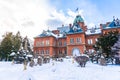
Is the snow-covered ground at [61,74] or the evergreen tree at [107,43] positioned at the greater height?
the evergreen tree at [107,43]

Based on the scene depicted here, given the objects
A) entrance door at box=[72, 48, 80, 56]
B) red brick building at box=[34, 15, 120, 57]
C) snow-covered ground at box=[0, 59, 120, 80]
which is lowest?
snow-covered ground at box=[0, 59, 120, 80]

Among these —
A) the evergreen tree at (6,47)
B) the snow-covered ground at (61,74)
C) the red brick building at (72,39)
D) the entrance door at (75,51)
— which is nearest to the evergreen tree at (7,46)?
the evergreen tree at (6,47)

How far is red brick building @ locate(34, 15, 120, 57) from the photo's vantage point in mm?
51625

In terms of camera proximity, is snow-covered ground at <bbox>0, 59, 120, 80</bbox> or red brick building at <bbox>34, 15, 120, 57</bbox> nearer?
snow-covered ground at <bbox>0, 59, 120, 80</bbox>

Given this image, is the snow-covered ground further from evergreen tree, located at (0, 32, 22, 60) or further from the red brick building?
the red brick building

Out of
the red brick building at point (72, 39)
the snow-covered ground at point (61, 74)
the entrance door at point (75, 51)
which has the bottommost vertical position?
the snow-covered ground at point (61, 74)

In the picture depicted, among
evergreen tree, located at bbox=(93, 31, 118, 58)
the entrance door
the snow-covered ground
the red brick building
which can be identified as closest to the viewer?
the snow-covered ground

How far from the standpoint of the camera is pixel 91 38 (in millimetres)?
53344

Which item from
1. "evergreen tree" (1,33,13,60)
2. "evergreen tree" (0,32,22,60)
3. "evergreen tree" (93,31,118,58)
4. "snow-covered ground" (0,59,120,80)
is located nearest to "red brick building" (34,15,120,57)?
"evergreen tree" (0,32,22,60)

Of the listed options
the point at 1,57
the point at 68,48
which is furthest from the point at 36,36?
the point at 1,57

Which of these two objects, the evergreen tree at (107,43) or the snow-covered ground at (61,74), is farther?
the evergreen tree at (107,43)

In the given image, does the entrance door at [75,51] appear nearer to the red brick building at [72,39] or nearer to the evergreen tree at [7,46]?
the red brick building at [72,39]

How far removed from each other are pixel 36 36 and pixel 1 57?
19.7 m

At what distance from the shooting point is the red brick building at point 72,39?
5162 cm
